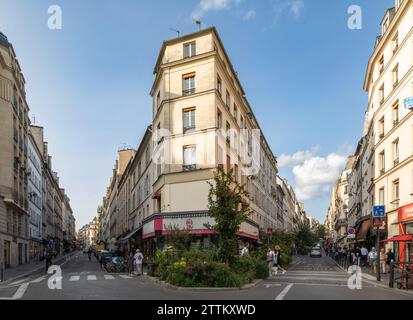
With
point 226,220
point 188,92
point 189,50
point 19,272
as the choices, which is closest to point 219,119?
point 188,92

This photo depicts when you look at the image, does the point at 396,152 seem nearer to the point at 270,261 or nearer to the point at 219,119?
the point at 270,261

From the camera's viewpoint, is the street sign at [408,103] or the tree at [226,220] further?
the street sign at [408,103]

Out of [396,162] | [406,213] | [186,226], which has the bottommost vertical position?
[186,226]

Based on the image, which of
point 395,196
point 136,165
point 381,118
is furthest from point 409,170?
point 136,165

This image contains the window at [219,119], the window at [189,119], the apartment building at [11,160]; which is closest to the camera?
the window at [189,119]

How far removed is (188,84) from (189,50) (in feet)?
8.16

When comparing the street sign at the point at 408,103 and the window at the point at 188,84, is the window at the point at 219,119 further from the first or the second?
the street sign at the point at 408,103

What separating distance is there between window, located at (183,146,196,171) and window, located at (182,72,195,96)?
399 centimetres

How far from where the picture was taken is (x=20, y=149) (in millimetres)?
44969

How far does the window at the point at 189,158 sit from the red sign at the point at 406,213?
1343cm

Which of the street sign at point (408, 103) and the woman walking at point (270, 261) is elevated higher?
the street sign at point (408, 103)

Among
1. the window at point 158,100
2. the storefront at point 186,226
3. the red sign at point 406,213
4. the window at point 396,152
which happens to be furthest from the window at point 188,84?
the red sign at point 406,213

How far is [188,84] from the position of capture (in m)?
33.7

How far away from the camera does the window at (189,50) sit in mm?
33469
